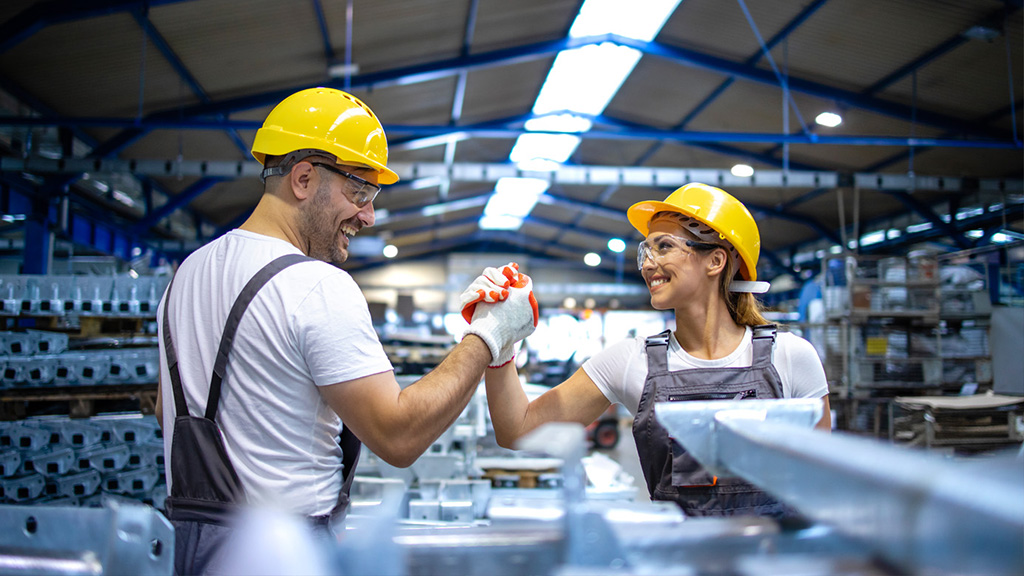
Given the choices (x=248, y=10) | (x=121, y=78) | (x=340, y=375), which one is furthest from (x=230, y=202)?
(x=340, y=375)

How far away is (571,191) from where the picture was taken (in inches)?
757

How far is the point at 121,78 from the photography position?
8.43 metres

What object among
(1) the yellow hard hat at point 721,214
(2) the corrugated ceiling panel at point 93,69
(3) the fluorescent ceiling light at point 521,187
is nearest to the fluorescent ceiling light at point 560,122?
(3) the fluorescent ceiling light at point 521,187

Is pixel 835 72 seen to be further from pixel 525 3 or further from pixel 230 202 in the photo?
pixel 230 202

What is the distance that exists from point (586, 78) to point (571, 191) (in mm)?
7093

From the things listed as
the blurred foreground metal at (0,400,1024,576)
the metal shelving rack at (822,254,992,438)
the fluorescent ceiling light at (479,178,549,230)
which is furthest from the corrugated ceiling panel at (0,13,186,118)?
the metal shelving rack at (822,254,992,438)

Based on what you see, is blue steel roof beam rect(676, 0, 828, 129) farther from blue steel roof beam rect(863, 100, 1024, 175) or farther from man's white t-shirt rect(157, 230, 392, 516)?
man's white t-shirt rect(157, 230, 392, 516)

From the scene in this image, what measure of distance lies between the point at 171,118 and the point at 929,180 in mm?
11781

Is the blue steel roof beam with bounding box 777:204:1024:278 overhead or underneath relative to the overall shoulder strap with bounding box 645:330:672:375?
overhead

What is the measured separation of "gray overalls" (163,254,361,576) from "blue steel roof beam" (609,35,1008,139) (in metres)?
9.51

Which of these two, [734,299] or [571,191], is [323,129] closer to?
[734,299]

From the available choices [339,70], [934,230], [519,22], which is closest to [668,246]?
[339,70]

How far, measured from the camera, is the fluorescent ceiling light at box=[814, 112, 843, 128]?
433 inches

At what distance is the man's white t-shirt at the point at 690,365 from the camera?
230 cm
